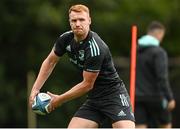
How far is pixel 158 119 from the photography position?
42.6 feet

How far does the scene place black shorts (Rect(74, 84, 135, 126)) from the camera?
363 inches

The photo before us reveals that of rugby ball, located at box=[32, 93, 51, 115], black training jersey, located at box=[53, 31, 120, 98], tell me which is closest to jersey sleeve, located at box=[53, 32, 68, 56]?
black training jersey, located at box=[53, 31, 120, 98]

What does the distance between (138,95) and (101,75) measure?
11.7ft

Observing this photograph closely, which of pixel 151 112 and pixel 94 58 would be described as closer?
pixel 94 58

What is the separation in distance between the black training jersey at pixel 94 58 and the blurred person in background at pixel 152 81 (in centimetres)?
316

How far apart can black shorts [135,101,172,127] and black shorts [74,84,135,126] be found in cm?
334

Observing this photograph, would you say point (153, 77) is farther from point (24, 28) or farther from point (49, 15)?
point (24, 28)

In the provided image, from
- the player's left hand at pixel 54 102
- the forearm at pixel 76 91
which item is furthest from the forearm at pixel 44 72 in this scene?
the forearm at pixel 76 91

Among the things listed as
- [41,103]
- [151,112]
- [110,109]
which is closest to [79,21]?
[41,103]

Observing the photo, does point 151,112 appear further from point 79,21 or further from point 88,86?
point 79,21

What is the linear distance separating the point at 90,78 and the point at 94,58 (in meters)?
0.23

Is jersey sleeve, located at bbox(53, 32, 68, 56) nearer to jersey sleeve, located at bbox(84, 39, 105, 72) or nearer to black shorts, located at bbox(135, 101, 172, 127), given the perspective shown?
jersey sleeve, located at bbox(84, 39, 105, 72)

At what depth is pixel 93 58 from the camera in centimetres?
887

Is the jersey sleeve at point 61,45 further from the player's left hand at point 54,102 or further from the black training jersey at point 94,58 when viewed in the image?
the player's left hand at point 54,102
